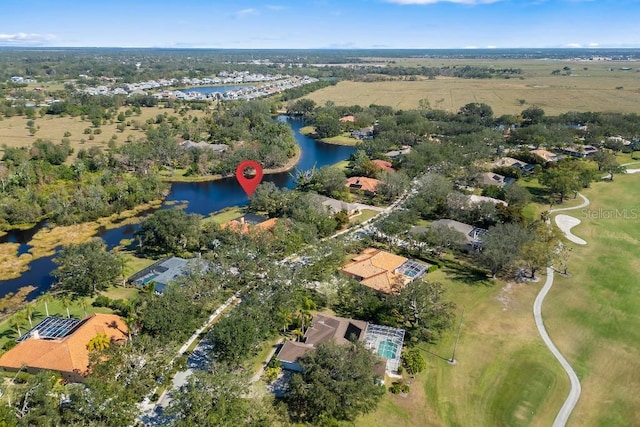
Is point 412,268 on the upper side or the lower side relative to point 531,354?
upper

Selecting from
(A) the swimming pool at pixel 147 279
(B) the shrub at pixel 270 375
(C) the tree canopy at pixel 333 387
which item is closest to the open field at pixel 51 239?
(A) the swimming pool at pixel 147 279

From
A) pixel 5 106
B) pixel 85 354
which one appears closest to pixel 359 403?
pixel 85 354

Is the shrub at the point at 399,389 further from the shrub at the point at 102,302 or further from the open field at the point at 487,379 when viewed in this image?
the shrub at the point at 102,302

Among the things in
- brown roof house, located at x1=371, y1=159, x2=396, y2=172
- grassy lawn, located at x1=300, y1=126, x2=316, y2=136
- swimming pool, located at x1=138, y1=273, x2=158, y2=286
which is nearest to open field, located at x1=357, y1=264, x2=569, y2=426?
swimming pool, located at x1=138, y1=273, x2=158, y2=286

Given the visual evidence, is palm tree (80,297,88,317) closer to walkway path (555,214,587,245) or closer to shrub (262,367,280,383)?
shrub (262,367,280,383)

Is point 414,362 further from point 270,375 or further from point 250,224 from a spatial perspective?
point 250,224

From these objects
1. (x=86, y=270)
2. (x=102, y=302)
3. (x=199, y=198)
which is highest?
(x=86, y=270)

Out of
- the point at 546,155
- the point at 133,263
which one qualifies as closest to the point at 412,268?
the point at 133,263
